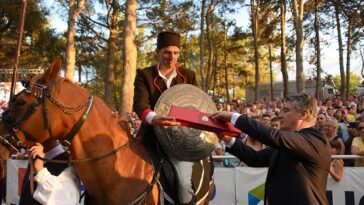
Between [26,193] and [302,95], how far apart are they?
9.50 feet

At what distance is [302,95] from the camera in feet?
13.3

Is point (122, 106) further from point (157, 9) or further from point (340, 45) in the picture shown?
point (340, 45)

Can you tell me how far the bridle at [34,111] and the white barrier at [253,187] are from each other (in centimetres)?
474

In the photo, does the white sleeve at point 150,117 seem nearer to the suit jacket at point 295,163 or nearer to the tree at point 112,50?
the suit jacket at point 295,163

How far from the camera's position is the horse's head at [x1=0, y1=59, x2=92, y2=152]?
144 inches

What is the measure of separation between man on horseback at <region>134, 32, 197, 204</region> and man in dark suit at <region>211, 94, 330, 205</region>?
798 mm

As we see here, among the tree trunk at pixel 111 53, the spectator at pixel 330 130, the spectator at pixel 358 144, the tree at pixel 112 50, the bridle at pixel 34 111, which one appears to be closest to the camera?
the bridle at pixel 34 111

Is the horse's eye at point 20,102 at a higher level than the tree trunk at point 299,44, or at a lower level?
lower

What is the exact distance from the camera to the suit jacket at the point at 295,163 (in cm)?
354

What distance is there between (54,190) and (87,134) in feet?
1.75

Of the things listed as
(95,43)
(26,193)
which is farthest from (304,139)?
(95,43)

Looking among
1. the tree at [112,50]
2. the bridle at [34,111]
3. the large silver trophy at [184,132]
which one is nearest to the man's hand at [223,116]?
the large silver trophy at [184,132]

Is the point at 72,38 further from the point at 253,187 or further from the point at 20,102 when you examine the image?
the point at 20,102

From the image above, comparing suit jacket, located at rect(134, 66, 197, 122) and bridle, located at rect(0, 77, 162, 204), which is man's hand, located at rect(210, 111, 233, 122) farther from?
bridle, located at rect(0, 77, 162, 204)
